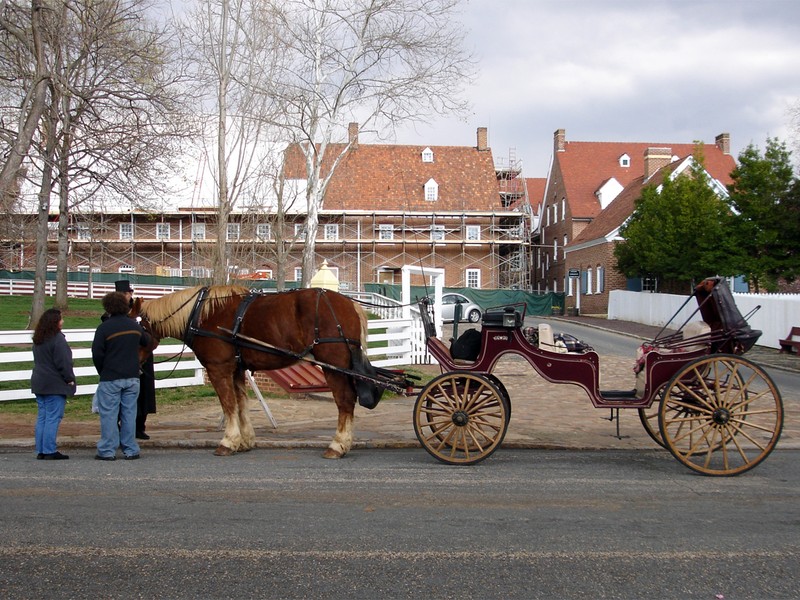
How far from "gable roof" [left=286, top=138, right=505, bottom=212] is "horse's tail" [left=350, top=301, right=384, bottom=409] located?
4556cm

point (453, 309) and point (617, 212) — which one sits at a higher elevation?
point (617, 212)

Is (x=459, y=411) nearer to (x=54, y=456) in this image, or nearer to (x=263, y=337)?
(x=263, y=337)

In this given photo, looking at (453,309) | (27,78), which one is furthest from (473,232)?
(27,78)

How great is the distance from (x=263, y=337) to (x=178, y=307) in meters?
1.07

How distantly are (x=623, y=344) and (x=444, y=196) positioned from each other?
31.3 m

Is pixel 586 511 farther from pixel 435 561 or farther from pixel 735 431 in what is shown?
pixel 735 431

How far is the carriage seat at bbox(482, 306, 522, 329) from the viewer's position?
25.0 feet

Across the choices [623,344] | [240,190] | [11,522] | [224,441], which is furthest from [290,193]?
[11,522]

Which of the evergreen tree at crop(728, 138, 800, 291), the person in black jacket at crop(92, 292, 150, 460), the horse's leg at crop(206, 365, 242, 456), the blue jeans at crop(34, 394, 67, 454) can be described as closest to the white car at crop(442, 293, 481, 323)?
the evergreen tree at crop(728, 138, 800, 291)

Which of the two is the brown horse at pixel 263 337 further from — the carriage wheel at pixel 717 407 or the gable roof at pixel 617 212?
the gable roof at pixel 617 212

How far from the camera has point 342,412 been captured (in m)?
8.05

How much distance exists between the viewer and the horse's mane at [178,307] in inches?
333

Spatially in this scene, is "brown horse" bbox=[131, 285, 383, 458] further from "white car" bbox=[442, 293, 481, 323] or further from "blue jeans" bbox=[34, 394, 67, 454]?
"white car" bbox=[442, 293, 481, 323]

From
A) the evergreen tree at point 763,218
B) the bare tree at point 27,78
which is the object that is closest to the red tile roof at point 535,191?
the evergreen tree at point 763,218
